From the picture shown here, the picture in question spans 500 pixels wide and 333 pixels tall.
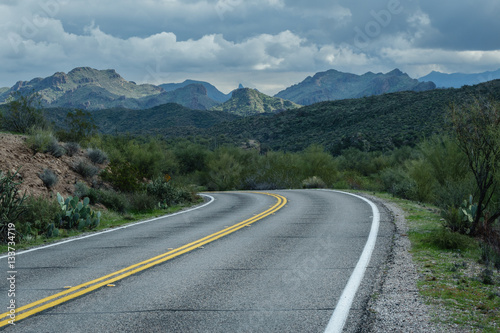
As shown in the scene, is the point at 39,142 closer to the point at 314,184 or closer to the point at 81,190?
the point at 81,190

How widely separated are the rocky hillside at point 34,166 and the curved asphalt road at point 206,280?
227 inches

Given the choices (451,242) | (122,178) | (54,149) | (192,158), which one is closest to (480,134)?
(451,242)

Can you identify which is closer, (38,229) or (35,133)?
(38,229)

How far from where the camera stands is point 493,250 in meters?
7.48

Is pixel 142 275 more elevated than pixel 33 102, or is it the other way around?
pixel 33 102

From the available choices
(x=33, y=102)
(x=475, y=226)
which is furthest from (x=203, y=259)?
(x=33, y=102)

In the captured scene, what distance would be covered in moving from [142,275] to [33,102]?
71.8ft

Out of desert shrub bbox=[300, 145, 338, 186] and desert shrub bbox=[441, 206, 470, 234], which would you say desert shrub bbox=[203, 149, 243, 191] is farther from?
desert shrub bbox=[441, 206, 470, 234]

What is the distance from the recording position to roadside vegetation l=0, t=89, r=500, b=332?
20.5ft

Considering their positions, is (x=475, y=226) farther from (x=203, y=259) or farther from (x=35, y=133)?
(x=35, y=133)

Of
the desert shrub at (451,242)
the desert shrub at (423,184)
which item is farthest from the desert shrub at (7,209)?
the desert shrub at (423,184)

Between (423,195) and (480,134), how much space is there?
15.9m

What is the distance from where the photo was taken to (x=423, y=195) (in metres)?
25.4

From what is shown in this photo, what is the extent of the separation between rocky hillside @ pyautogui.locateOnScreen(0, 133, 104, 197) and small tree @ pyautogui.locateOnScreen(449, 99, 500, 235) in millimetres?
12784
